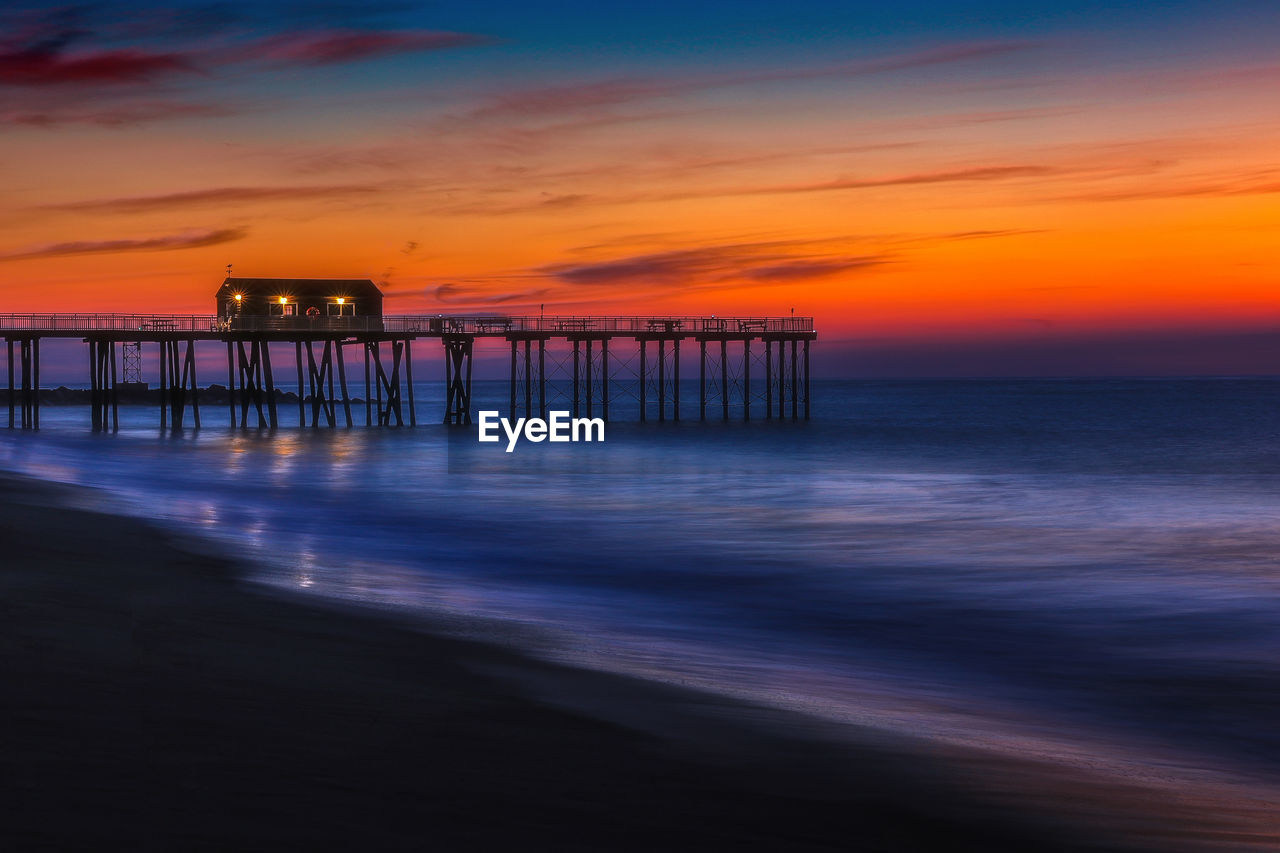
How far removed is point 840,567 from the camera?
14.9 metres

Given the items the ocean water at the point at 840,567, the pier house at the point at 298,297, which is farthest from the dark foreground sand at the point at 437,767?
the pier house at the point at 298,297

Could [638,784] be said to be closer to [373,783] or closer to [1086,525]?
[373,783]

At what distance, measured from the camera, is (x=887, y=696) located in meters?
7.47

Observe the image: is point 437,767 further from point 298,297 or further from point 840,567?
point 298,297

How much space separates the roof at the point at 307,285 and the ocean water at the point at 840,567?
17.4 m

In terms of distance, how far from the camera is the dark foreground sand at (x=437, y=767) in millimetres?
4273

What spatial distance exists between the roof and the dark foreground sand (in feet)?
156

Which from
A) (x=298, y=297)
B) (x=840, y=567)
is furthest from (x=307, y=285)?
(x=840, y=567)

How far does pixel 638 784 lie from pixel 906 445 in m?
41.5

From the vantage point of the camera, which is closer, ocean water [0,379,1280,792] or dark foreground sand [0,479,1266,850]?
dark foreground sand [0,479,1266,850]

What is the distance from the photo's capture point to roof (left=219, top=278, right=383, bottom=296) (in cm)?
5300

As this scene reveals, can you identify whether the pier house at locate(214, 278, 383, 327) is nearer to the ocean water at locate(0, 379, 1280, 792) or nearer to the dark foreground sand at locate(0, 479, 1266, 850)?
the ocean water at locate(0, 379, 1280, 792)

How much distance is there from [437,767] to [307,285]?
51.6m

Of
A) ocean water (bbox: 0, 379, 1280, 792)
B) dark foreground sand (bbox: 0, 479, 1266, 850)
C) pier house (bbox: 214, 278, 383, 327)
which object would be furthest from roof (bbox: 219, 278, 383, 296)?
dark foreground sand (bbox: 0, 479, 1266, 850)
